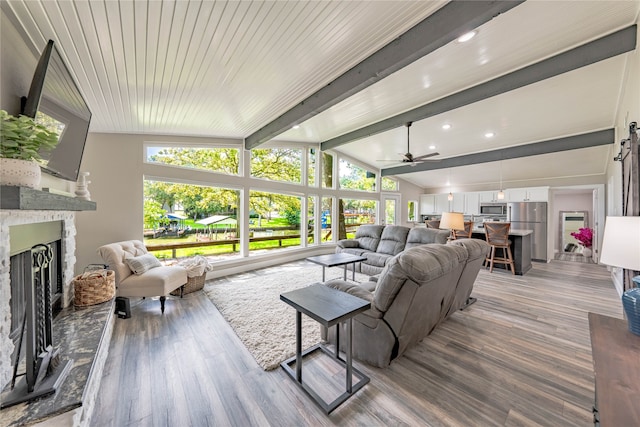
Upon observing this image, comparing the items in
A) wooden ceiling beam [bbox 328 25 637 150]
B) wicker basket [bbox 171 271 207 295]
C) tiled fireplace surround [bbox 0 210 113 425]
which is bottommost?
wicker basket [bbox 171 271 207 295]

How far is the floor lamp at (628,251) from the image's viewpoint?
1232 millimetres

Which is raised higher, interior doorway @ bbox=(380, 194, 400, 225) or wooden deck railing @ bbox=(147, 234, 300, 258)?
interior doorway @ bbox=(380, 194, 400, 225)

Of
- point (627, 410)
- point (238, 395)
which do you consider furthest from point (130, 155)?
point (627, 410)

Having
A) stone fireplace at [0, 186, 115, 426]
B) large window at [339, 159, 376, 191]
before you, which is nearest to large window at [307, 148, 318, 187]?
large window at [339, 159, 376, 191]

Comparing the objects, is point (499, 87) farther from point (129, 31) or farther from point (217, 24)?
point (129, 31)

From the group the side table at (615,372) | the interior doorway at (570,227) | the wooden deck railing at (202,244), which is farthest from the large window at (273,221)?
the interior doorway at (570,227)

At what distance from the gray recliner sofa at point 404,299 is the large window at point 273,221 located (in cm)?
354

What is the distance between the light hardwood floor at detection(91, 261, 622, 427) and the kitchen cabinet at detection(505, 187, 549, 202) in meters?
4.96

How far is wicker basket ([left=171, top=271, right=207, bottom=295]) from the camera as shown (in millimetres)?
3691

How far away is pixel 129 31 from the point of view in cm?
167

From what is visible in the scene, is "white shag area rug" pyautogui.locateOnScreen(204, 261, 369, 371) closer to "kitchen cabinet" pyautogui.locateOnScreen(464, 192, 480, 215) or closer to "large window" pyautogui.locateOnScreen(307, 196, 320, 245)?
A: "large window" pyautogui.locateOnScreen(307, 196, 320, 245)

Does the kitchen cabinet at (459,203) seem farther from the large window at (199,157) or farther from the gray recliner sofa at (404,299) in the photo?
the large window at (199,157)

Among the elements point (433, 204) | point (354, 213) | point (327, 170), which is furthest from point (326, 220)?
point (433, 204)

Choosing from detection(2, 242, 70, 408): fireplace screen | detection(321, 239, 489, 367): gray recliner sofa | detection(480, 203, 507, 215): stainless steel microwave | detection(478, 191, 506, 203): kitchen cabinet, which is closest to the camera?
detection(2, 242, 70, 408): fireplace screen
